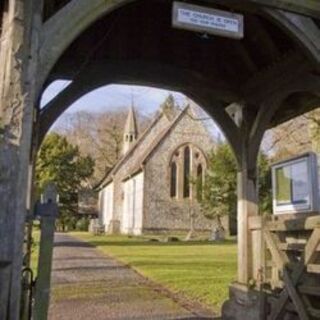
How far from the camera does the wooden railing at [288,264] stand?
18.0 feet

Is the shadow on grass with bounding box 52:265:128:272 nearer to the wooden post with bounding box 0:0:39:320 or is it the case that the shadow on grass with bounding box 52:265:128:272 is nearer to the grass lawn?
the grass lawn

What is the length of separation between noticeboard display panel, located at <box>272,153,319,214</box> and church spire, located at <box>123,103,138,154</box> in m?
43.8

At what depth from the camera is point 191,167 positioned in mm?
38656

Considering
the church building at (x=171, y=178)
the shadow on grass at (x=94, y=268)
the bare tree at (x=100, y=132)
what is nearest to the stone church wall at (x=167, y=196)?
the church building at (x=171, y=178)

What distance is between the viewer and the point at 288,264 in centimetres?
601

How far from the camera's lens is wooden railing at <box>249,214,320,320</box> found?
18.0ft

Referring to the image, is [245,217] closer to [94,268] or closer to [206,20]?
[206,20]

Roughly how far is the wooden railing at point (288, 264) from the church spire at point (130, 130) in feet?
144

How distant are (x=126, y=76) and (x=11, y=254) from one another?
154 inches

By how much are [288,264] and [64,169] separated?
145 feet

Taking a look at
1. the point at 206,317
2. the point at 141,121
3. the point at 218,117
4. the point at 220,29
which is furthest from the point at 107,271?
the point at 141,121

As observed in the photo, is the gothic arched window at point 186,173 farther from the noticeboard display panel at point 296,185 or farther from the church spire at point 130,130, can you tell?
the noticeboard display panel at point 296,185

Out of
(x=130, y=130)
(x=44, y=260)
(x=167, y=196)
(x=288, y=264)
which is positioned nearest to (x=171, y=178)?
(x=167, y=196)

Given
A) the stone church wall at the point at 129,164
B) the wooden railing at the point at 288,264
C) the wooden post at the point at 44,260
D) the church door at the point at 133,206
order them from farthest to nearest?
the stone church wall at the point at 129,164
the church door at the point at 133,206
the wooden railing at the point at 288,264
the wooden post at the point at 44,260
